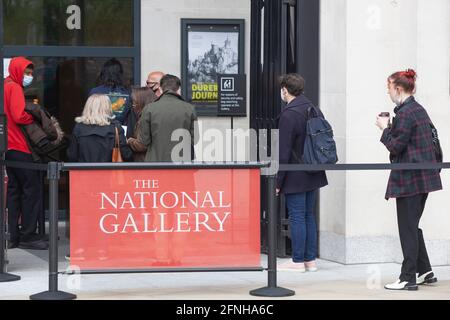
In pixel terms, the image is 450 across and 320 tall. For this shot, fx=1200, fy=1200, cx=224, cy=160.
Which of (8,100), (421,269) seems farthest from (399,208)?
(8,100)

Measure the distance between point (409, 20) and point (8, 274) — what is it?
4.45m

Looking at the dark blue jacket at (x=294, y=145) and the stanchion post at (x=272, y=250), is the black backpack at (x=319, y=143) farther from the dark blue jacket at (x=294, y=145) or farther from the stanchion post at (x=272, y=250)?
the stanchion post at (x=272, y=250)

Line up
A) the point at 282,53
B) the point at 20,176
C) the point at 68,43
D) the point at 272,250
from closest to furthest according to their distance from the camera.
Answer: the point at 272,250 < the point at 282,53 < the point at 20,176 < the point at 68,43

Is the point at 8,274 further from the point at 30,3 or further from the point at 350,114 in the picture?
the point at 30,3

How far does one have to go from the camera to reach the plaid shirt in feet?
32.4

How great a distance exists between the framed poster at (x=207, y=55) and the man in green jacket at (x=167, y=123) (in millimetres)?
3542

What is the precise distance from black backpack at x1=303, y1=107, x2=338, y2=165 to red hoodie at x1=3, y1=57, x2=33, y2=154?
3.08m

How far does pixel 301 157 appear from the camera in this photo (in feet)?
36.0

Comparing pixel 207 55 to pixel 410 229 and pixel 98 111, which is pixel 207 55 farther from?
pixel 410 229

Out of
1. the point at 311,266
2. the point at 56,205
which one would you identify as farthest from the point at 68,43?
the point at 56,205

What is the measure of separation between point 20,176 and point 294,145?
3.17m

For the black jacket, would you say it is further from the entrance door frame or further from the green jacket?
the entrance door frame

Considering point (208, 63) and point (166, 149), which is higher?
point (208, 63)
